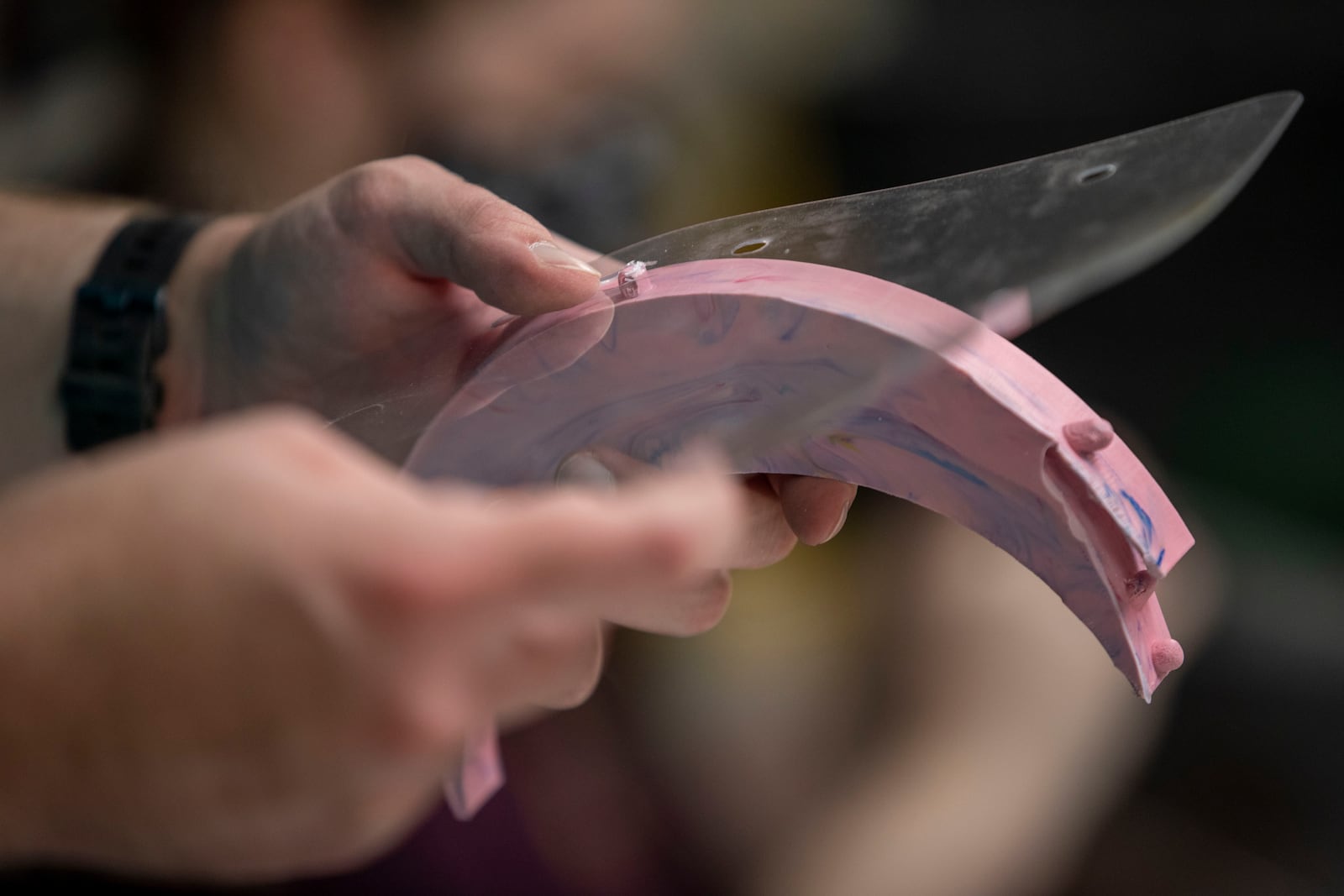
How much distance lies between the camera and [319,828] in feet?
0.93

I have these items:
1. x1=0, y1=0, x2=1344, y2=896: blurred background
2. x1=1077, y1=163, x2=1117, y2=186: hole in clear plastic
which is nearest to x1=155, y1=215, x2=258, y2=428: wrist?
x1=0, y1=0, x2=1344, y2=896: blurred background

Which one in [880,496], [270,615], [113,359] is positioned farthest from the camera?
[880,496]

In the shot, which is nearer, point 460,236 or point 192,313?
point 460,236

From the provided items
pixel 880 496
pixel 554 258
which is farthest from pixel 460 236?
pixel 880 496

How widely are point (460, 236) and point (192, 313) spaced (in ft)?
1.01

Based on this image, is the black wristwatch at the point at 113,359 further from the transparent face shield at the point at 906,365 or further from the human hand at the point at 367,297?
the transparent face shield at the point at 906,365

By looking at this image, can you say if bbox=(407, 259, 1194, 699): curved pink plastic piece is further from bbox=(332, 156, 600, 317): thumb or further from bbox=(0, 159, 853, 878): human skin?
bbox=(0, 159, 853, 878): human skin

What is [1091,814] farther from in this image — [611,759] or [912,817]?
[611,759]

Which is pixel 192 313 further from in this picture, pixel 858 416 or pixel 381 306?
pixel 858 416

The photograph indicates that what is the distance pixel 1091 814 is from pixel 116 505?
1.10m

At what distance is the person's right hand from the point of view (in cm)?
24

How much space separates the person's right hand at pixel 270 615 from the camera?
237mm

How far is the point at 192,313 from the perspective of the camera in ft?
2.45

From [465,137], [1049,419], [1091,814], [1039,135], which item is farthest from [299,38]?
[1091,814]
